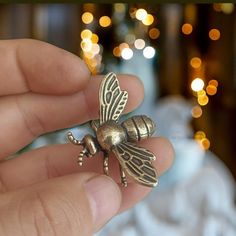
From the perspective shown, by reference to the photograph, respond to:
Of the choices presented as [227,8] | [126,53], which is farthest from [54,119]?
[227,8]

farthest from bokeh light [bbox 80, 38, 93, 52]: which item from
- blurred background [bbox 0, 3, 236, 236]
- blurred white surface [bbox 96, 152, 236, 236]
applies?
blurred white surface [bbox 96, 152, 236, 236]

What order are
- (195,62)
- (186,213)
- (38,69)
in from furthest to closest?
(195,62), (186,213), (38,69)

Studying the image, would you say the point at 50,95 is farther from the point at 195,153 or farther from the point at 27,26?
the point at 27,26

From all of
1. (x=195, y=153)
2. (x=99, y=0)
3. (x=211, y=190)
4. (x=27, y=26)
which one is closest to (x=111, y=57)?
(x=27, y=26)

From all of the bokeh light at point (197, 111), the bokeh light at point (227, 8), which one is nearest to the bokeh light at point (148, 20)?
the bokeh light at point (227, 8)

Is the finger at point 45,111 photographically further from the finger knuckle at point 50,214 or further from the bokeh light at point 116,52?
the bokeh light at point 116,52

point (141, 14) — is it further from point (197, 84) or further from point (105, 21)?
point (197, 84)

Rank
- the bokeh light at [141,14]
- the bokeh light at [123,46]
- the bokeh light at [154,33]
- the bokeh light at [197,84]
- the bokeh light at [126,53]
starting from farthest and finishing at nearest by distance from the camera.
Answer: the bokeh light at [154,33]
the bokeh light at [197,84]
the bokeh light at [123,46]
the bokeh light at [141,14]
the bokeh light at [126,53]
